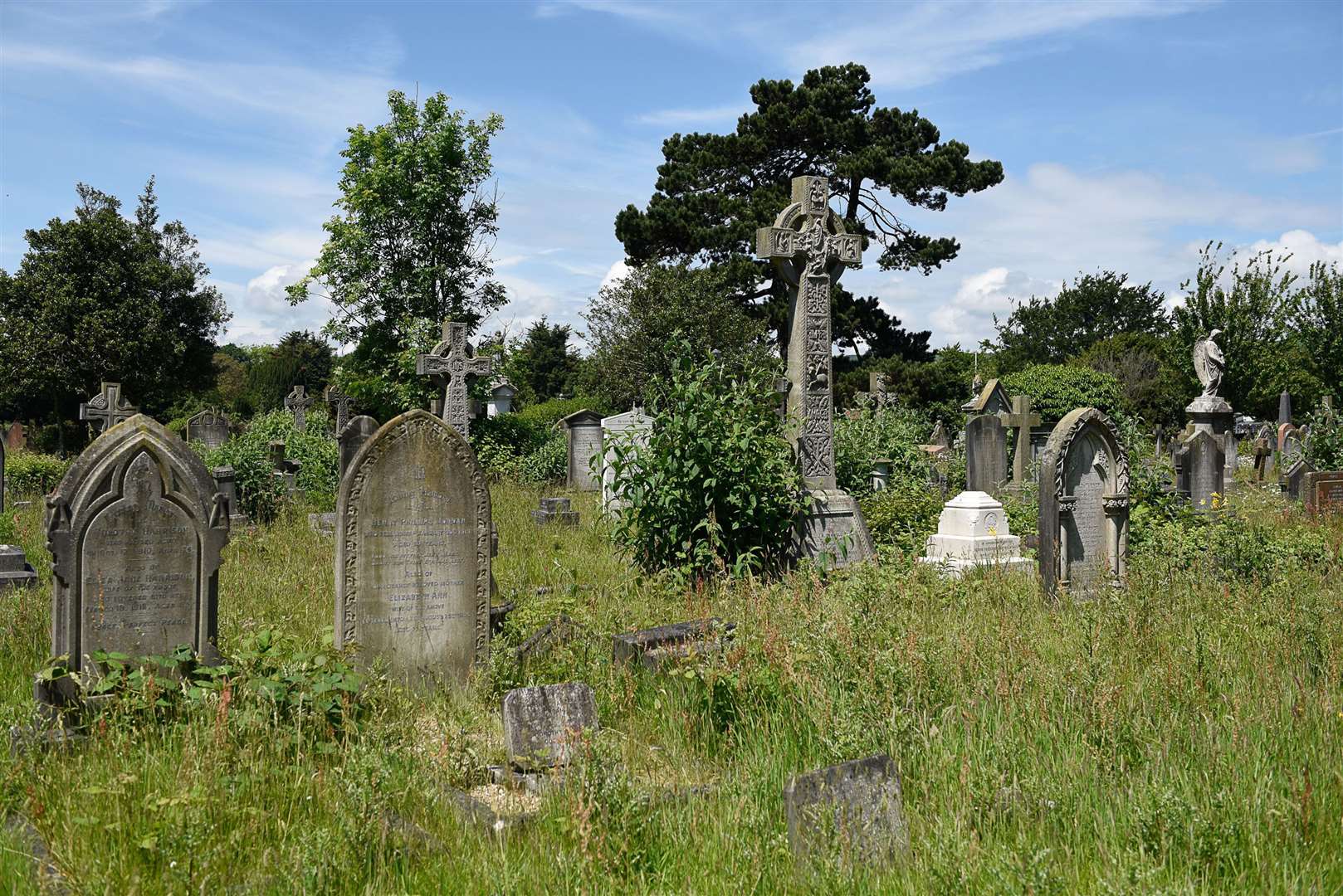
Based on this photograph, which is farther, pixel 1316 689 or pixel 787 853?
pixel 1316 689

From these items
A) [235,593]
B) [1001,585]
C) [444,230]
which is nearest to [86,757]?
[235,593]

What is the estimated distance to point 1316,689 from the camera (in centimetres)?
467

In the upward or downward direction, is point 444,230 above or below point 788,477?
above

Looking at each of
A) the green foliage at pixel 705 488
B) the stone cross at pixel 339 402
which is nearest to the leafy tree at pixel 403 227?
the stone cross at pixel 339 402

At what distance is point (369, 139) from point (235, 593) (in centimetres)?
2193

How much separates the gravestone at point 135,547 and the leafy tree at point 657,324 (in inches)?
816

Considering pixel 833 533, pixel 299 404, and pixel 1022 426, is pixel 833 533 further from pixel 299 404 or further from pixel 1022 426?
pixel 299 404

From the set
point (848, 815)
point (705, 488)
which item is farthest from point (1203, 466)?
point (848, 815)

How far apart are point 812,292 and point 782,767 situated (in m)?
6.91

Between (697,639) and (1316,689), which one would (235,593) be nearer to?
(697,639)

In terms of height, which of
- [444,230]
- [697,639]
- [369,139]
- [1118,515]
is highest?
[369,139]

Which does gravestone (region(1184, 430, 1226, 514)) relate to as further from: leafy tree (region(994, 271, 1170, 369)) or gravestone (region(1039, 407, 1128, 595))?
leafy tree (region(994, 271, 1170, 369))

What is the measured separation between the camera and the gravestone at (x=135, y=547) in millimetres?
4770

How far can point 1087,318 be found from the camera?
6219 centimetres
